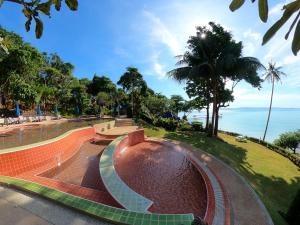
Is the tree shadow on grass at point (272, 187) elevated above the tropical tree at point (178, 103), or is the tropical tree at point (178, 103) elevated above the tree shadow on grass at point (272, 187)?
the tropical tree at point (178, 103)

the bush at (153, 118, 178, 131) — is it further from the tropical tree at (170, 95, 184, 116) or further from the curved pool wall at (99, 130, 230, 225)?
the tropical tree at (170, 95, 184, 116)

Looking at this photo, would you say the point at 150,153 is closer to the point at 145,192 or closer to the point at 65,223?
the point at 145,192

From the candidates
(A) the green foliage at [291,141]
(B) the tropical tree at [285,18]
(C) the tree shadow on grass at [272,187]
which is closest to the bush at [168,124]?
(C) the tree shadow on grass at [272,187]

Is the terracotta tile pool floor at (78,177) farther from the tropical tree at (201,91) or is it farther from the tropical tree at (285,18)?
the tropical tree at (201,91)

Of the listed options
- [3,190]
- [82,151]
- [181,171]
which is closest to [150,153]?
[181,171]

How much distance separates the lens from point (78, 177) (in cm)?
811

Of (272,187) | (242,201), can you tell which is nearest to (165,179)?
(242,201)

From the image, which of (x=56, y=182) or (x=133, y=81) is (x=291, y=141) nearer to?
(x=133, y=81)

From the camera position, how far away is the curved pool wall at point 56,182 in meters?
4.22

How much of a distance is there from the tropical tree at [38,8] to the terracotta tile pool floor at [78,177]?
5247mm

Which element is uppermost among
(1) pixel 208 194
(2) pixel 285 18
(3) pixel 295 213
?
(2) pixel 285 18

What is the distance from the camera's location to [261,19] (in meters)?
1.34

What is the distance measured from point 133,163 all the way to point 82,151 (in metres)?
3.86

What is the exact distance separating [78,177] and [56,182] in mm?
1140
